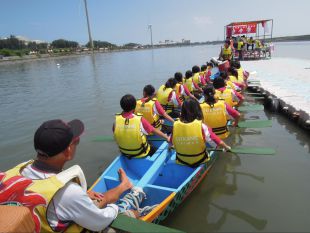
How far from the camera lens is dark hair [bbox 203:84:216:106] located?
5.05 m

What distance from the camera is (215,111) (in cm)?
523

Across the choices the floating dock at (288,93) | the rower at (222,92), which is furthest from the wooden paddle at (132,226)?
the floating dock at (288,93)

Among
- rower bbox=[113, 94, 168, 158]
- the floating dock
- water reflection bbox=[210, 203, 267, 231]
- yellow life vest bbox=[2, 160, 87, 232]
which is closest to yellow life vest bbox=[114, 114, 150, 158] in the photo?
rower bbox=[113, 94, 168, 158]

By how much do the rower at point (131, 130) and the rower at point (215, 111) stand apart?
128 cm

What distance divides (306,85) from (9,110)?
14.0 meters

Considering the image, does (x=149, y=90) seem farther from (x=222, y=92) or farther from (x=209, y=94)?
(x=222, y=92)

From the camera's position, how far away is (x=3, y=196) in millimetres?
1847

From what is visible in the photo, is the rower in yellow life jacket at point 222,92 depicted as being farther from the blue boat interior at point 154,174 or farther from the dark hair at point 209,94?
the blue boat interior at point 154,174

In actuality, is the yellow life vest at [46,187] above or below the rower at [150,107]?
above

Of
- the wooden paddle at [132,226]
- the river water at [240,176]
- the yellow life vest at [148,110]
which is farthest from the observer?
the yellow life vest at [148,110]

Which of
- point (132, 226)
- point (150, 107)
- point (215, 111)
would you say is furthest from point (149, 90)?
point (132, 226)

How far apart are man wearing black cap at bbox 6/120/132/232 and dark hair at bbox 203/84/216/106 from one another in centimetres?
345

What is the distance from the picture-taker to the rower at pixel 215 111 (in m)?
5.14

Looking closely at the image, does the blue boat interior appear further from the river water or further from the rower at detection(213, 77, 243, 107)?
the rower at detection(213, 77, 243, 107)
